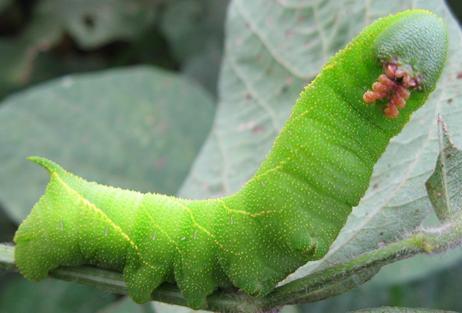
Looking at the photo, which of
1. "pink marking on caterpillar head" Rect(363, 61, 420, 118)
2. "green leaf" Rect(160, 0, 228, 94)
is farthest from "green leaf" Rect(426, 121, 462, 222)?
"green leaf" Rect(160, 0, 228, 94)

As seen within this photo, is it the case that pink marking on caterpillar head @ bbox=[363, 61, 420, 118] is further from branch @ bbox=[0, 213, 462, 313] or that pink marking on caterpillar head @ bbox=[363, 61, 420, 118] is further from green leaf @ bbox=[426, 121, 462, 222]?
branch @ bbox=[0, 213, 462, 313]

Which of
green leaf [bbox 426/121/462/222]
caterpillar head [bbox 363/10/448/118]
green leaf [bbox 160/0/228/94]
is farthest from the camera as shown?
green leaf [bbox 160/0/228/94]

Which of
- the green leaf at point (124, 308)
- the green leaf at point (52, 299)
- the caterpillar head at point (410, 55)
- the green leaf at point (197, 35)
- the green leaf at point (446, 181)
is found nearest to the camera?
the caterpillar head at point (410, 55)

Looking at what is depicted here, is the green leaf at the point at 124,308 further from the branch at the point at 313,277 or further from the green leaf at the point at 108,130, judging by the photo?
the branch at the point at 313,277

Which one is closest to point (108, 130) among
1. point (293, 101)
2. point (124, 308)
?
point (124, 308)

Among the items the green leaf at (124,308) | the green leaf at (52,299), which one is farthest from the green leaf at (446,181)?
the green leaf at (52,299)

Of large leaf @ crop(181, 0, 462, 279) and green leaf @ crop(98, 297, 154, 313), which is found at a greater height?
large leaf @ crop(181, 0, 462, 279)

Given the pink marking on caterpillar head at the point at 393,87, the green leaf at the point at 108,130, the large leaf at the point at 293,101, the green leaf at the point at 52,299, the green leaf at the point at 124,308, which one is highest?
the pink marking on caterpillar head at the point at 393,87
